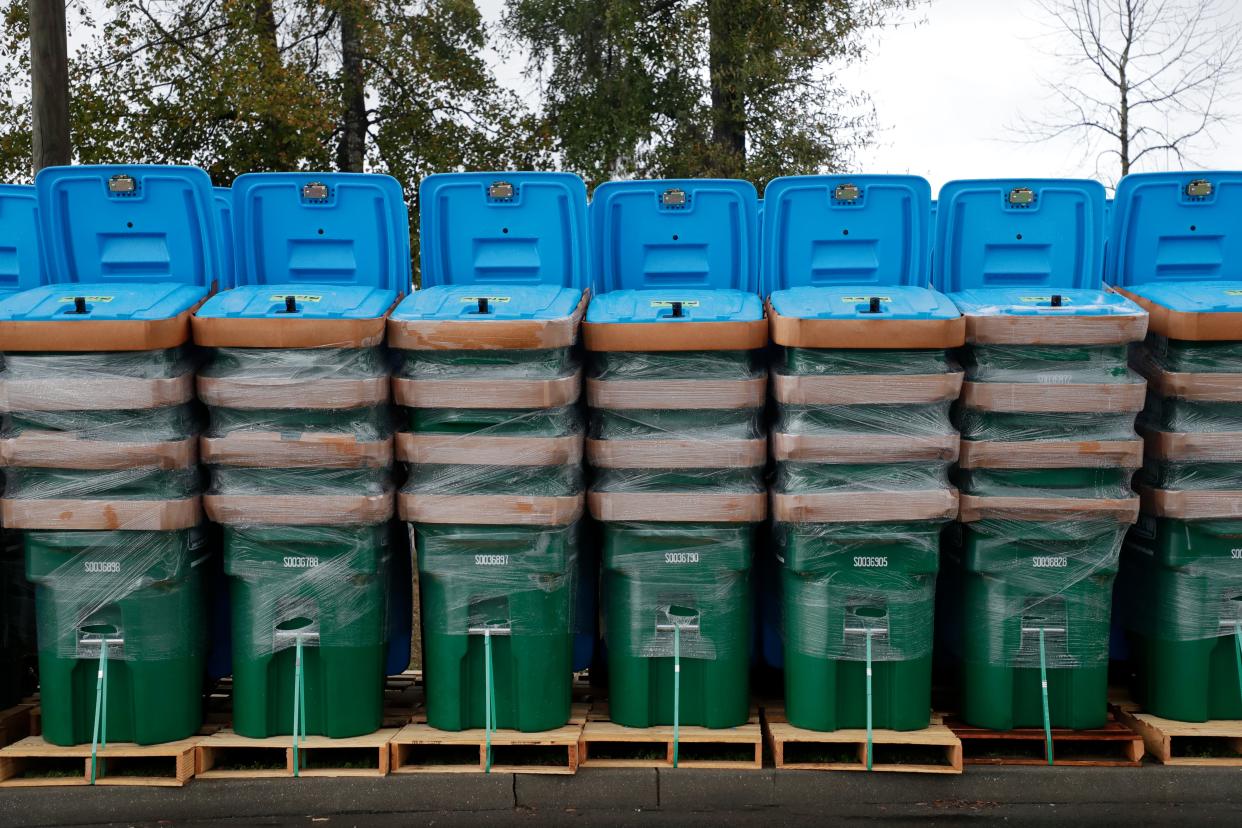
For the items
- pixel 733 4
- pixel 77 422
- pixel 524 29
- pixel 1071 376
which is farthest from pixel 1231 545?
pixel 524 29

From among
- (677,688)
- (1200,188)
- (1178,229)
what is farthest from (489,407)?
(1200,188)

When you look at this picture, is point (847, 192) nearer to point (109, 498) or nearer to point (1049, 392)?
point (1049, 392)

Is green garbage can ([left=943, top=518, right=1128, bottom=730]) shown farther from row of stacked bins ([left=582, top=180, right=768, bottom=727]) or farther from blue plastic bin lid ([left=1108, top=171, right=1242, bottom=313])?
blue plastic bin lid ([left=1108, top=171, right=1242, bottom=313])

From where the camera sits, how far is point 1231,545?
4668mm

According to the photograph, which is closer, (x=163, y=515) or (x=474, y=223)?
(x=163, y=515)

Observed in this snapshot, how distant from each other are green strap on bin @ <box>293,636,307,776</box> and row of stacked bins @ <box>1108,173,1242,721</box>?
10.7ft

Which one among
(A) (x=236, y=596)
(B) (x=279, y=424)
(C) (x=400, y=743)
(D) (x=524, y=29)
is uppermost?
(D) (x=524, y=29)

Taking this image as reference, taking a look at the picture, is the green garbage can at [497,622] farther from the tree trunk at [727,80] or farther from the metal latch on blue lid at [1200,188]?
the tree trunk at [727,80]

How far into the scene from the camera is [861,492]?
4.52 meters

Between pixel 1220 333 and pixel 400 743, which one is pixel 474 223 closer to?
pixel 400 743

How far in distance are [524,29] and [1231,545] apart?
1079 cm

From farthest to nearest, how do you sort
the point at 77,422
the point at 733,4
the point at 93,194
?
1. the point at 733,4
2. the point at 93,194
3. the point at 77,422

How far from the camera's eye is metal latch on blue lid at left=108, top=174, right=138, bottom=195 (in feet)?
16.0

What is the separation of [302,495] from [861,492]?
2043 millimetres
